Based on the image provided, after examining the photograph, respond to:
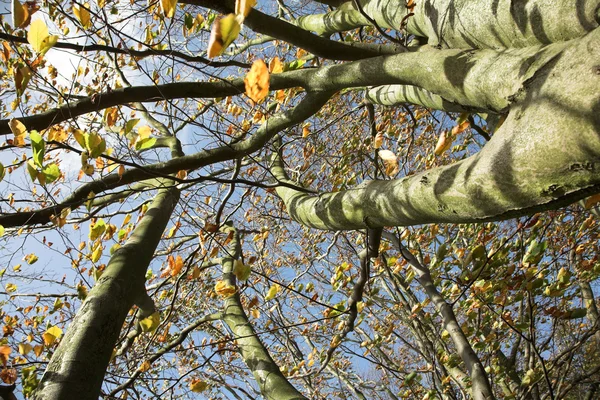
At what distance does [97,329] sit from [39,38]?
1.21m

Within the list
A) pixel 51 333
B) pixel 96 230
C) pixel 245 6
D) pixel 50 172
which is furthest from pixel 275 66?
pixel 51 333

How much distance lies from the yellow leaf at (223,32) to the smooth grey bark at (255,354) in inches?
61.9

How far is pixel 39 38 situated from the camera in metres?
1.55

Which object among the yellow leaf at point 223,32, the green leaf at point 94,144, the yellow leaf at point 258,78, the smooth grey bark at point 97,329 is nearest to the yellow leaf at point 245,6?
the yellow leaf at point 223,32

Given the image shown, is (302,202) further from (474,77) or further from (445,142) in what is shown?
(474,77)

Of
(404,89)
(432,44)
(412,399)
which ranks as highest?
(404,89)

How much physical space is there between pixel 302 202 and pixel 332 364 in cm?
406

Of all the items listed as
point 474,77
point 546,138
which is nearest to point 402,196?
point 474,77

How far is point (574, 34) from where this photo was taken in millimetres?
1046

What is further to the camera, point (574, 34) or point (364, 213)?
point (364, 213)

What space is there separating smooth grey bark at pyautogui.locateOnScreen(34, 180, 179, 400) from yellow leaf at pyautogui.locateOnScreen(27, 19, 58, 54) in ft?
3.27

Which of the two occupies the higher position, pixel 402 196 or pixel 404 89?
pixel 404 89

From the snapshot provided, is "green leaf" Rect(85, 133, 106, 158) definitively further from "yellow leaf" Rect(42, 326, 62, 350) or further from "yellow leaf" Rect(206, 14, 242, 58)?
"yellow leaf" Rect(42, 326, 62, 350)

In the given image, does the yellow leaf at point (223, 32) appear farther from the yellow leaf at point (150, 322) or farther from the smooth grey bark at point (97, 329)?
the yellow leaf at point (150, 322)
